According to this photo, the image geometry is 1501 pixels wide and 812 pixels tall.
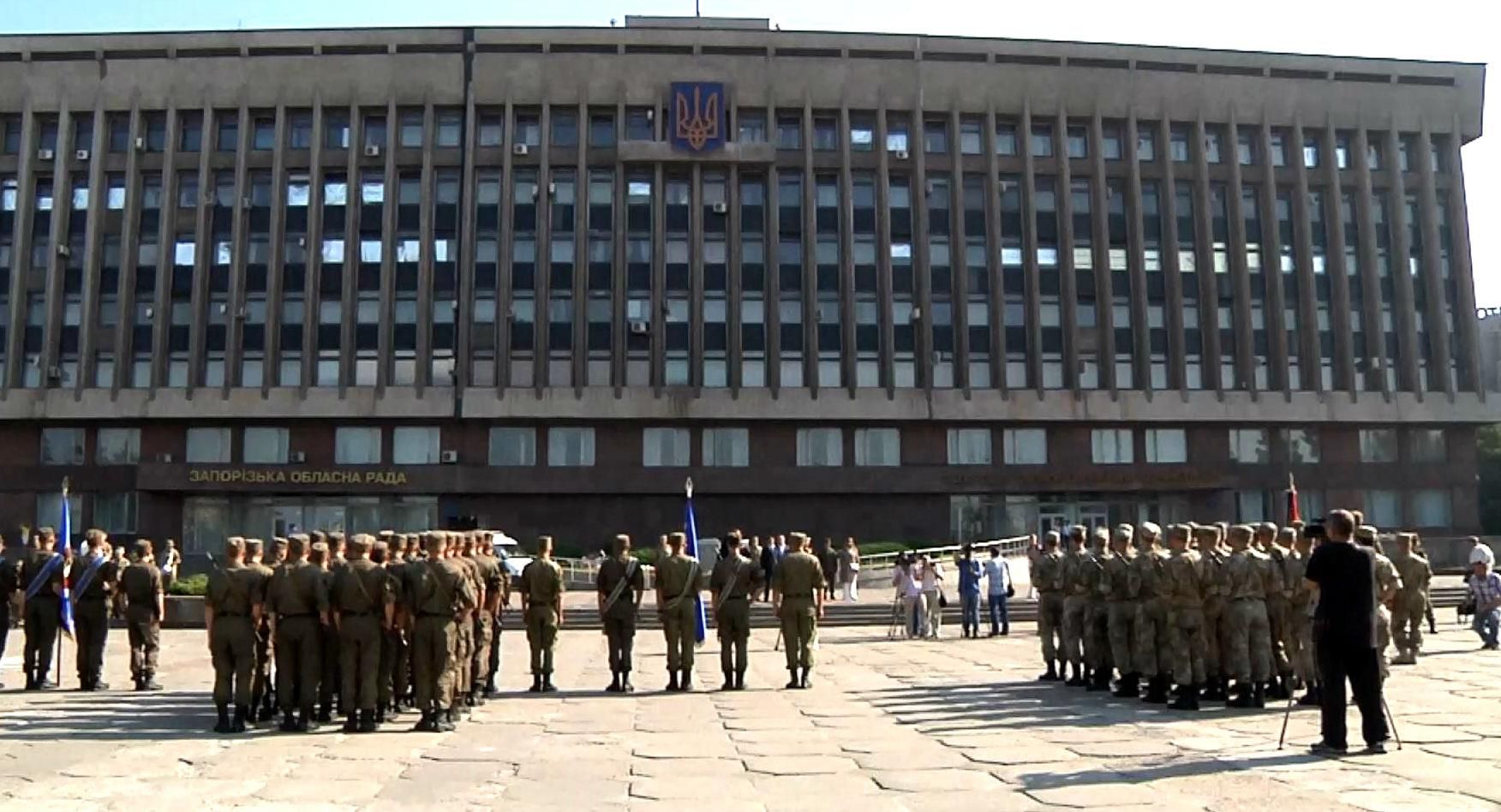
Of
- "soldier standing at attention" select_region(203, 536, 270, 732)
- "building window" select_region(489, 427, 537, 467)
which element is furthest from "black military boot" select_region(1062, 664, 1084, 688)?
"building window" select_region(489, 427, 537, 467)

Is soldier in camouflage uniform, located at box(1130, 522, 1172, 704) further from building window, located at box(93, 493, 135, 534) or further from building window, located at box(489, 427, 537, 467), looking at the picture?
building window, located at box(93, 493, 135, 534)

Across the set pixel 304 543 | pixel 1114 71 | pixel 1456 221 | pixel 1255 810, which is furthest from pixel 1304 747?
pixel 1456 221

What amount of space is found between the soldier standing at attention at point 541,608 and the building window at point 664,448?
1394 inches

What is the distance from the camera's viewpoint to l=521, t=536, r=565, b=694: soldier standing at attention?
15195 millimetres

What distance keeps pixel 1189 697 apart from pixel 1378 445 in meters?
48.9

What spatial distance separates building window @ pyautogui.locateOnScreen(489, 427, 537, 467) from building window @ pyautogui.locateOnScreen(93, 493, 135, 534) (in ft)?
51.5

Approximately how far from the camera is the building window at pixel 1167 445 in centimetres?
5306

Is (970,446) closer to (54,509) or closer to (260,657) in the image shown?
(54,509)

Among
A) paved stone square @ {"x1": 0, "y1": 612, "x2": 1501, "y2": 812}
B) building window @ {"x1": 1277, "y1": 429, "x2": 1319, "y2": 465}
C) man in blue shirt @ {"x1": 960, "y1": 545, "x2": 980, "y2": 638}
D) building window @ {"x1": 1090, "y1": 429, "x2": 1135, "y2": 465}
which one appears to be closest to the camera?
paved stone square @ {"x1": 0, "y1": 612, "x2": 1501, "y2": 812}

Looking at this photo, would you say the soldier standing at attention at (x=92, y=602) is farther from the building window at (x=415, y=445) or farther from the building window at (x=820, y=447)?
the building window at (x=820, y=447)

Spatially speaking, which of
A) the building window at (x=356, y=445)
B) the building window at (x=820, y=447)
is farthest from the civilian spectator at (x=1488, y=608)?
the building window at (x=356, y=445)

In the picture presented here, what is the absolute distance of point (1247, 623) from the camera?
40.5ft

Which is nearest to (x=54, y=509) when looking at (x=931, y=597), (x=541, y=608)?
(x=931, y=597)

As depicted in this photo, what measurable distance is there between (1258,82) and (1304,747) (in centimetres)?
5143
